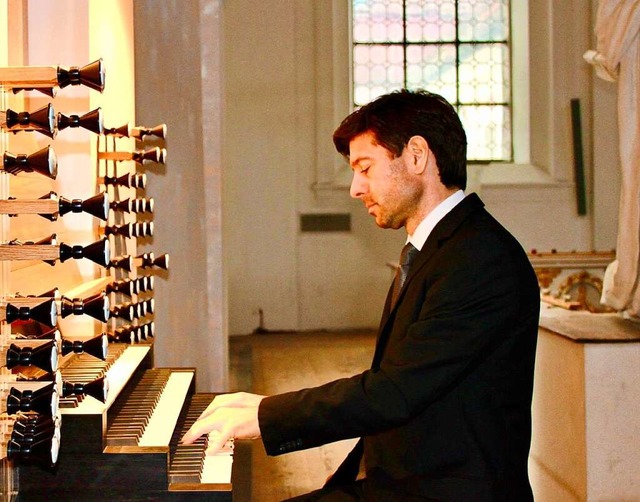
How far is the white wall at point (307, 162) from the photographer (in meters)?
12.4

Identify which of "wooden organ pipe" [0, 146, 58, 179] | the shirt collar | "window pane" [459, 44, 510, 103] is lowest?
the shirt collar

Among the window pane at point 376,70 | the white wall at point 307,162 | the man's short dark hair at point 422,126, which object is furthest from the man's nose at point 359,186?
the window pane at point 376,70

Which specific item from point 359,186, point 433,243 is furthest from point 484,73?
point 433,243

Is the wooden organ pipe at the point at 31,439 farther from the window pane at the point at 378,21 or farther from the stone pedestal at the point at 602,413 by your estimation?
the window pane at the point at 378,21

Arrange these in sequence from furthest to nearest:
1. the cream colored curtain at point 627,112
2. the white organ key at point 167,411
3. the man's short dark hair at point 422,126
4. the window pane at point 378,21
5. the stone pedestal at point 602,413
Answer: the window pane at point 378,21 < the cream colored curtain at point 627,112 < the stone pedestal at point 602,413 < the white organ key at point 167,411 < the man's short dark hair at point 422,126

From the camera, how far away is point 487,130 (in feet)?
43.3

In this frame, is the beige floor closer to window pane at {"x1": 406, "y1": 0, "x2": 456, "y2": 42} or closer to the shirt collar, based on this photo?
the shirt collar

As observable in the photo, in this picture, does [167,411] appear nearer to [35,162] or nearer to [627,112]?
[35,162]

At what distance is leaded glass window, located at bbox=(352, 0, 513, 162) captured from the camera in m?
13.1

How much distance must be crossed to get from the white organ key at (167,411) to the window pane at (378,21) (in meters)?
9.85

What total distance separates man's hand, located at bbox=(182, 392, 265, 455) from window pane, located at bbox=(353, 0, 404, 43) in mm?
11090

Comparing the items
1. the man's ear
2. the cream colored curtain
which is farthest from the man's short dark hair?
the cream colored curtain

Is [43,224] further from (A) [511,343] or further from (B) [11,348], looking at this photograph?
(A) [511,343]

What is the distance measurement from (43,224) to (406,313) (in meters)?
1.49
